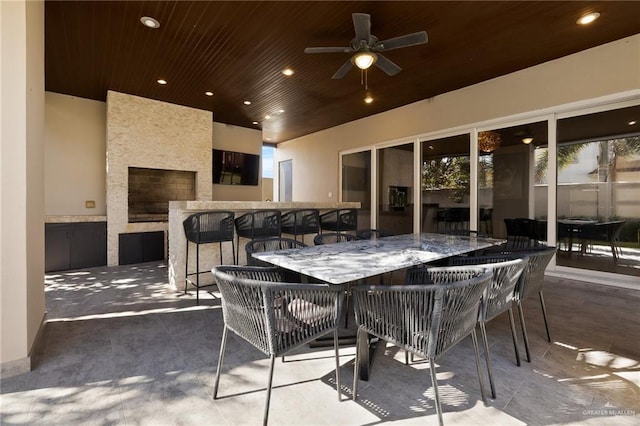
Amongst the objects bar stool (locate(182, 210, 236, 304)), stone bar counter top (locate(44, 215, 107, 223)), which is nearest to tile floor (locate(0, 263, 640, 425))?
bar stool (locate(182, 210, 236, 304))

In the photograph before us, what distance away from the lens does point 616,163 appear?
3965 millimetres

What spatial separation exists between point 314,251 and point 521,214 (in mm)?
4162

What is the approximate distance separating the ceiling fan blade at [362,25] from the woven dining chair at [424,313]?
237 cm

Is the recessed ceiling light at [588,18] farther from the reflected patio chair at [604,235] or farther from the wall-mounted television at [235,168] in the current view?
the wall-mounted television at [235,168]

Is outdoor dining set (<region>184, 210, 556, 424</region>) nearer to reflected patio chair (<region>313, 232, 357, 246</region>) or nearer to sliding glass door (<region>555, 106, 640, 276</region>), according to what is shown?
reflected patio chair (<region>313, 232, 357, 246</region>)

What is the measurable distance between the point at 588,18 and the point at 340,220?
12.7 ft

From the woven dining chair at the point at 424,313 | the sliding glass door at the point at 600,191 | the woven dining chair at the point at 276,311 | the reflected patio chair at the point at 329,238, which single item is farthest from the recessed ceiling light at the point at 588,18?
the woven dining chair at the point at 276,311

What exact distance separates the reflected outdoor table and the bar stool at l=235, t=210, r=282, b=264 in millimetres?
1662

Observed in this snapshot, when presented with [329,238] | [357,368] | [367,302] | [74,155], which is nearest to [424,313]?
[367,302]

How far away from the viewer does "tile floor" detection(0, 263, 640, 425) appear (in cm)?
152

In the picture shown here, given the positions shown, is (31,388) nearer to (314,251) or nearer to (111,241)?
(314,251)

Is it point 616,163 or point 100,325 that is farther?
point 616,163

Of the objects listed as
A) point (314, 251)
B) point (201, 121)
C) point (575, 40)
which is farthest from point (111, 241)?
point (575, 40)

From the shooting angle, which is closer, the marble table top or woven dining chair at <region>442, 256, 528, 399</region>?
the marble table top
